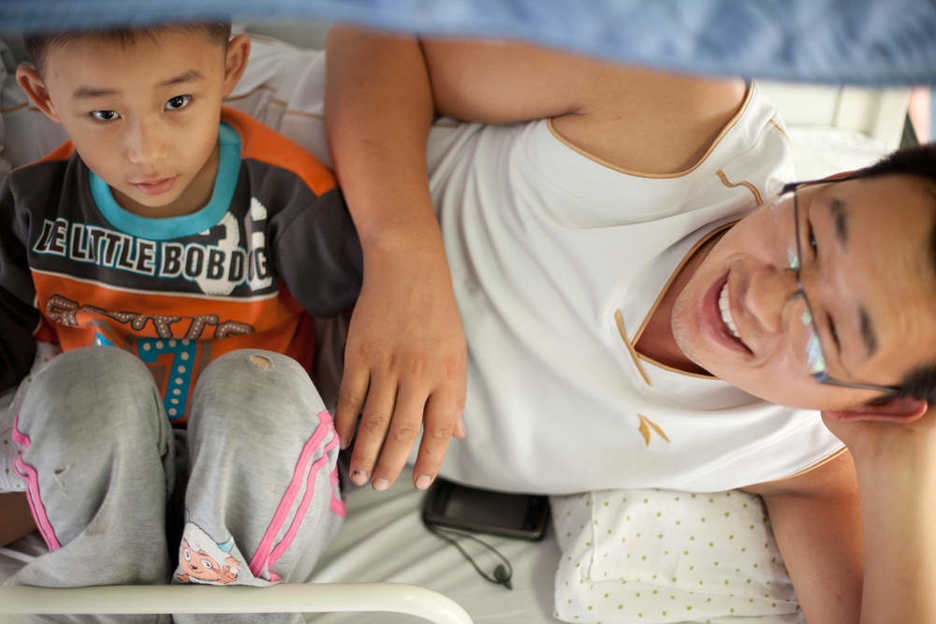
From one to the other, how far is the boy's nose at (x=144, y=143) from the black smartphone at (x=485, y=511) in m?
0.70

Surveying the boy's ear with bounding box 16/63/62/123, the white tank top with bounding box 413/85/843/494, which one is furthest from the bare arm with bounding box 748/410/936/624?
the boy's ear with bounding box 16/63/62/123

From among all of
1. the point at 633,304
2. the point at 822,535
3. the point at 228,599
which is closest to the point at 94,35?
the point at 228,599

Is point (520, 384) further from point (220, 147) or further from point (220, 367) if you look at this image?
point (220, 147)


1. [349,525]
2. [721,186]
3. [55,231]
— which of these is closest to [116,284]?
[55,231]

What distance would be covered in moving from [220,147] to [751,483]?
0.99 metres

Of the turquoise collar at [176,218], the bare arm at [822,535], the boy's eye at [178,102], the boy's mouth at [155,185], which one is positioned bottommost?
the bare arm at [822,535]

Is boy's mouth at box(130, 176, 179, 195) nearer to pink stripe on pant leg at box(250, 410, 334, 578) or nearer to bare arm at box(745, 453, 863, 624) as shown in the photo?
pink stripe on pant leg at box(250, 410, 334, 578)

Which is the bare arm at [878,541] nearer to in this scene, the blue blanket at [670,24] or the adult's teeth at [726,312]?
the adult's teeth at [726,312]

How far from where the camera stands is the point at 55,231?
1.12 meters

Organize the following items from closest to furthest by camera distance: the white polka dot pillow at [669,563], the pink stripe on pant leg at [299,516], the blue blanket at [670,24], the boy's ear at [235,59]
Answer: the blue blanket at [670,24]
the pink stripe on pant leg at [299,516]
the boy's ear at [235,59]
the white polka dot pillow at [669,563]

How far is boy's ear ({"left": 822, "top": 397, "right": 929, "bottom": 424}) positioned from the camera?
98 centimetres

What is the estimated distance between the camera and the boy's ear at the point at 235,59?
→ 105cm

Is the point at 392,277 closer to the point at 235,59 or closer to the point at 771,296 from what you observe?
the point at 235,59

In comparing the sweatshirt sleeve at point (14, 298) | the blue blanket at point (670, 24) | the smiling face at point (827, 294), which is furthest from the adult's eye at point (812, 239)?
the sweatshirt sleeve at point (14, 298)
